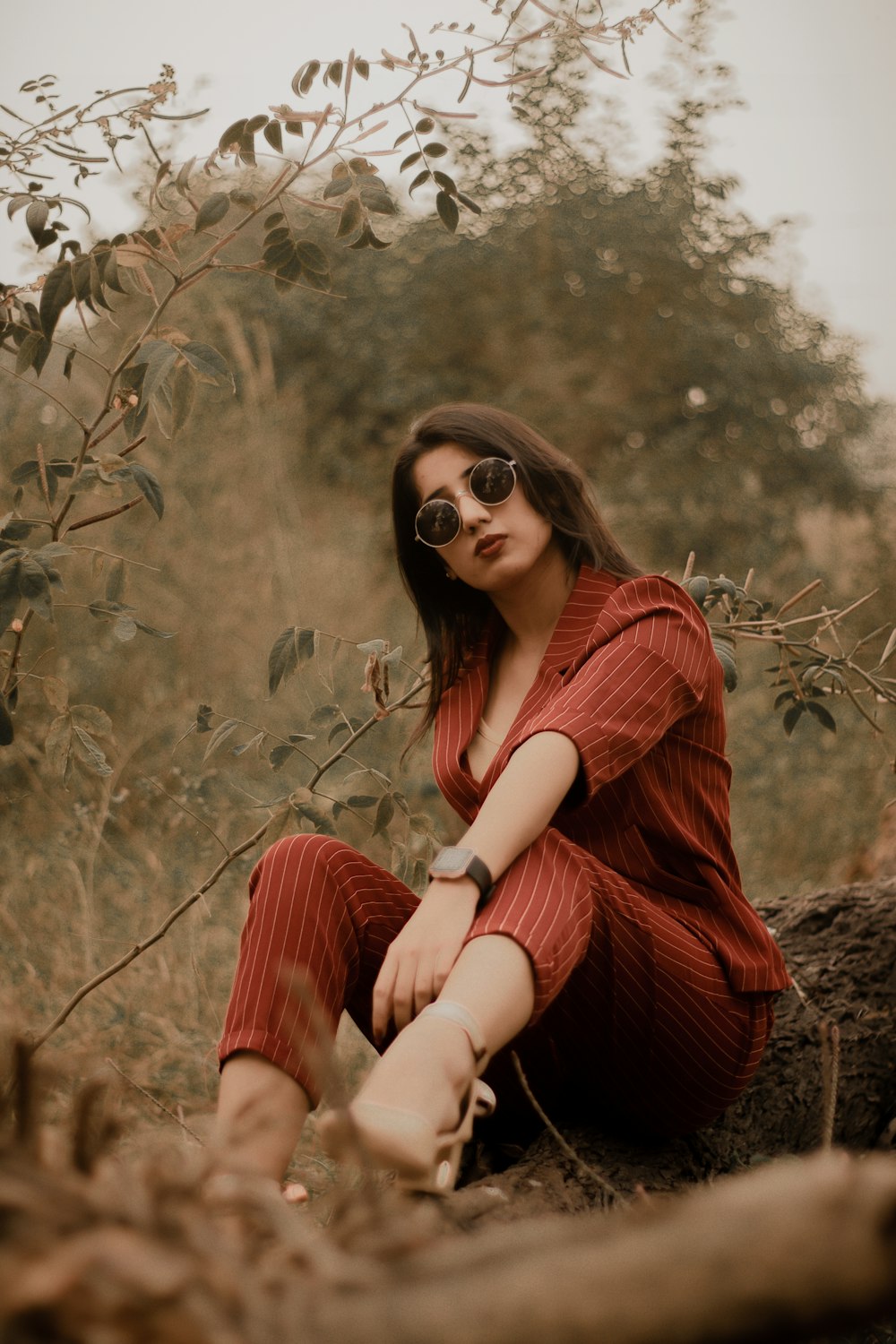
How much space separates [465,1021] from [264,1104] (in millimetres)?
292

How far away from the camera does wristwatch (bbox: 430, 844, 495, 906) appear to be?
1.39 meters

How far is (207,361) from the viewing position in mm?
1539

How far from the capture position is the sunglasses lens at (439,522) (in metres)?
1.93

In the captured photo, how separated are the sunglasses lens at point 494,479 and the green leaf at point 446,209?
37 centimetres

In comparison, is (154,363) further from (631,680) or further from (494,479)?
(631,680)

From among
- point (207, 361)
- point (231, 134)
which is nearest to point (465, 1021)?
point (207, 361)

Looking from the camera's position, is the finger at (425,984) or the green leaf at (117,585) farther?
the green leaf at (117,585)

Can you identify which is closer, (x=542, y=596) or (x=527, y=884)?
(x=527, y=884)

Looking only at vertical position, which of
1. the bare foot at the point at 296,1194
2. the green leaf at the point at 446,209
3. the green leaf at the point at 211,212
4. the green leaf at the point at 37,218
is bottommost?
→ the bare foot at the point at 296,1194

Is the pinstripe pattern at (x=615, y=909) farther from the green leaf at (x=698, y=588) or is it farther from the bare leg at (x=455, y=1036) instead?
the green leaf at (x=698, y=588)

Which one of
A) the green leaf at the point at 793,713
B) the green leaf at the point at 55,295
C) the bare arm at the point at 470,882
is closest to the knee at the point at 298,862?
the bare arm at the point at 470,882

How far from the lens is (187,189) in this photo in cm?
165

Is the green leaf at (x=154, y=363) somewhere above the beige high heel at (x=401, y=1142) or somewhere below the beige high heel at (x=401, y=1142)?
above

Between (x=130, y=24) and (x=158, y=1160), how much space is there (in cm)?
367
